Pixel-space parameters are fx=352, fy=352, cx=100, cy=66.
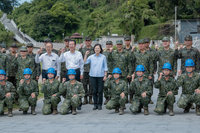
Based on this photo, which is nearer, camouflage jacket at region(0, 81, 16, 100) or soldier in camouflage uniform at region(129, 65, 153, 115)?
soldier in camouflage uniform at region(129, 65, 153, 115)

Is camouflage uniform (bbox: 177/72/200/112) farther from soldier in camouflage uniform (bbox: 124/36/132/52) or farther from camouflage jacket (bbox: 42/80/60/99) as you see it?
camouflage jacket (bbox: 42/80/60/99)

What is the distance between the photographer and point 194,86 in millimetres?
9773

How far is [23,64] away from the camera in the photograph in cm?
1115

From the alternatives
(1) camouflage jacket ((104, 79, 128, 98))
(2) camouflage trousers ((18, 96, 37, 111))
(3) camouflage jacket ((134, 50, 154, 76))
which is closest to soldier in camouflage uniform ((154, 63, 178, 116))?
(1) camouflage jacket ((104, 79, 128, 98))

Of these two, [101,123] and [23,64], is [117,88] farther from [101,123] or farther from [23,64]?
[23,64]

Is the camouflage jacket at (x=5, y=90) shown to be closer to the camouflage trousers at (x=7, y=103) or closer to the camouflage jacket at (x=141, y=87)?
the camouflage trousers at (x=7, y=103)

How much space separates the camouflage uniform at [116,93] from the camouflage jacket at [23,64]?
98.4 inches

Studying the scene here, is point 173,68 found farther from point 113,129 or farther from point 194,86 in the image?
point 113,129

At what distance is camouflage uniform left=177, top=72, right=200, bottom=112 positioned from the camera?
31.6 feet

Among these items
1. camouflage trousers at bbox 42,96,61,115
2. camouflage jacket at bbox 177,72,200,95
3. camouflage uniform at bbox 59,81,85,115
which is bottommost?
camouflage trousers at bbox 42,96,61,115

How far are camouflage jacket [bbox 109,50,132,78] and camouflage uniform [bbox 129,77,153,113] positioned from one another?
61.2 inches

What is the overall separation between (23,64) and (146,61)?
3933 millimetres

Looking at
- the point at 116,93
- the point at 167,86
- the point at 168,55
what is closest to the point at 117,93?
the point at 116,93

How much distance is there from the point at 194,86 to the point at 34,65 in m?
5.00
